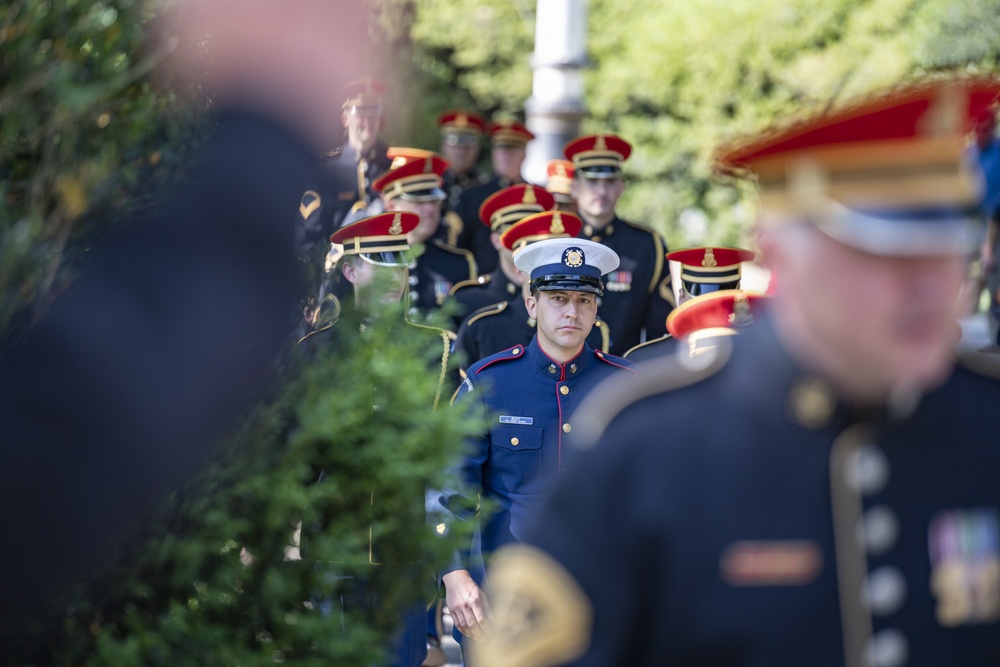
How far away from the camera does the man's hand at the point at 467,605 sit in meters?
5.30

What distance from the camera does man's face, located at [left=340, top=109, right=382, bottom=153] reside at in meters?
10.5

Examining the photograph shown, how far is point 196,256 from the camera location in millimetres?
2521

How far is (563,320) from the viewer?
6.07 metres

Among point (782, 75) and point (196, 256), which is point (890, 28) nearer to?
point (782, 75)

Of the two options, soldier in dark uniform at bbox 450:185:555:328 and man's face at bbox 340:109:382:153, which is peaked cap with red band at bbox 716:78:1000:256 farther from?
man's face at bbox 340:109:382:153

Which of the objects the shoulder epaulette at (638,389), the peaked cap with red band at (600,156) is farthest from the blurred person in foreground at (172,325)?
the peaked cap with red band at (600,156)

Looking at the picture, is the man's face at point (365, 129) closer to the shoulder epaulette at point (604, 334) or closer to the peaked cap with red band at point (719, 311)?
the shoulder epaulette at point (604, 334)

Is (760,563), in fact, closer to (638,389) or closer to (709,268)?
(638,389)

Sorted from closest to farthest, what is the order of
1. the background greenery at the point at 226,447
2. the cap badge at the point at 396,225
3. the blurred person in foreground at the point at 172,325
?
the blurred person in foreground at the point at 172,325 → the background greenery at the point at 226,447 → the cap badge at the point at 396,225

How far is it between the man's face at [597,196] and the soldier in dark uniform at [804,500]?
7.57 m

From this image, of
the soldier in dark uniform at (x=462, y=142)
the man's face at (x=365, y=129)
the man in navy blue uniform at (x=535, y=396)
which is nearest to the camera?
the man in navy blue uniform at (x=535, y=396)

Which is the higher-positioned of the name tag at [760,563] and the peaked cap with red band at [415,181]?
the peaked cap with red band at [415,181]

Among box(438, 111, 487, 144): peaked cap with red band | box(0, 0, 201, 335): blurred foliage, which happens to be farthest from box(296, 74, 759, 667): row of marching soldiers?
box(438, 111, 487, 144): peaked cap with red band

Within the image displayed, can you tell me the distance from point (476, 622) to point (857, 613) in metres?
3.39
